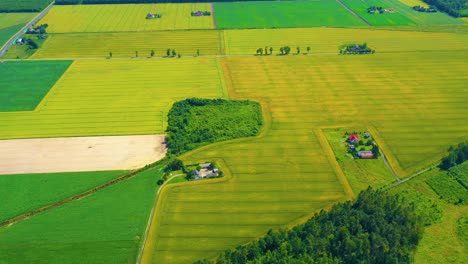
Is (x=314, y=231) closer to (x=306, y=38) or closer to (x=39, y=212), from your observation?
(x=39, y=212)

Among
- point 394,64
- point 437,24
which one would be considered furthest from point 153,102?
point 437,24

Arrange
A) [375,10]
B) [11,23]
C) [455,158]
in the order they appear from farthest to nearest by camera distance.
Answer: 1. [375,10]
2. [11,23]
3. [455,158]

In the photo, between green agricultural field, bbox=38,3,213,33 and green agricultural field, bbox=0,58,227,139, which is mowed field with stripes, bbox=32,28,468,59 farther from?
green agricultural field, bbox=0,58,227,139

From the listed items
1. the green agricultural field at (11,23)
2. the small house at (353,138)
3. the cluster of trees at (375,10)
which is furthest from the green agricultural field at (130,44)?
the cluster of trees at (375,10)

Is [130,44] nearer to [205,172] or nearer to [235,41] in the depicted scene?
[235,41]

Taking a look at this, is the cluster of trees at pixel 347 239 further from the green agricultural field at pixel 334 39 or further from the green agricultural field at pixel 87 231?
the green agricultural field at pixel 334 39

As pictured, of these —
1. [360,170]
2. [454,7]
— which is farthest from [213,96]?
[454,7]

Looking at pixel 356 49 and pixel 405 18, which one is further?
pixel 405 18

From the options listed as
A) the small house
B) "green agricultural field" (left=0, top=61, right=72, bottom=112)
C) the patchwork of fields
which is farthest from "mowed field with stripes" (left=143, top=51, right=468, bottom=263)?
"green agricultural field" (left=0, top=61, right=72, bottom=112)
